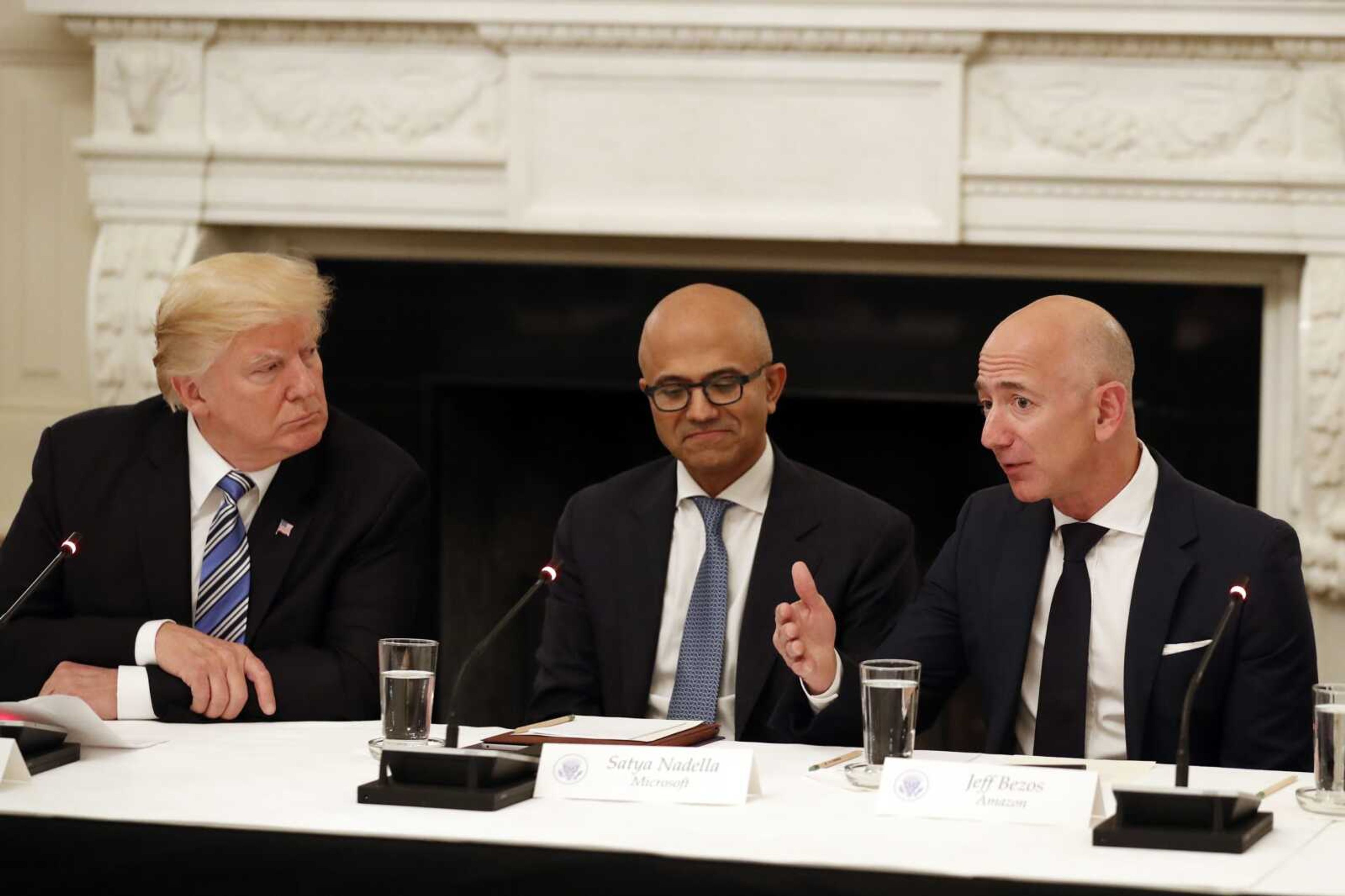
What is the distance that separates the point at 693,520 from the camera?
275cm

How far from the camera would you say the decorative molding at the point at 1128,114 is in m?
3.81

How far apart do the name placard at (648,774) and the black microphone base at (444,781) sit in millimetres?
48

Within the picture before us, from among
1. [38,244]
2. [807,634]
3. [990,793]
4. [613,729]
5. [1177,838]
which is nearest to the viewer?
[1177,838]

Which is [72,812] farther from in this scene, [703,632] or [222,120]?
[222,120]

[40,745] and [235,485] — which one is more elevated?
[235,485]

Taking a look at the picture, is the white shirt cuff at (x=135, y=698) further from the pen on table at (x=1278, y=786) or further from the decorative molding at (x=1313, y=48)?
the decorative molding at (x=1313, y=48)

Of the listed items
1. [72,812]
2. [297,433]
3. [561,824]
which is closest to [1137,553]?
[561,824]

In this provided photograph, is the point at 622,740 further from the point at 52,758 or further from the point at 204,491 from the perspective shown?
the point at 204,491

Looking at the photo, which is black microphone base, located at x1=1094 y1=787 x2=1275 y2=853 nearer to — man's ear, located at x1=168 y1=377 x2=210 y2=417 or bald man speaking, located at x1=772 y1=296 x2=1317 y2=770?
bald man speaking, located at x1=772 y1=296 x2=1317 y2=770

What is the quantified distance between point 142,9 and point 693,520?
2132 mm

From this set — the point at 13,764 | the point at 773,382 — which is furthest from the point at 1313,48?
the point at 13,764

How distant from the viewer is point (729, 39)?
3883mm

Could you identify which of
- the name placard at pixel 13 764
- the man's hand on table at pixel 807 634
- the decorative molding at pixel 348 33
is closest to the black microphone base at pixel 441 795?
the name placard at pixel 13 764

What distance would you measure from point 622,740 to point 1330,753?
752mm
